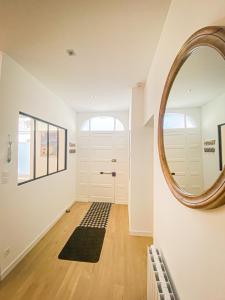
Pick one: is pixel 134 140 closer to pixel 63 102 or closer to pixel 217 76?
pixel 63 102

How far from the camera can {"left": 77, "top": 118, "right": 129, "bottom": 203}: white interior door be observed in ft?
15.1

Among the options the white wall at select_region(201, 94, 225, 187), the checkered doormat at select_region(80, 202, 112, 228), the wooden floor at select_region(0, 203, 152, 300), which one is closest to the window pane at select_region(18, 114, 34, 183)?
the wooden floor at select_region(0, 203, 152, 300)

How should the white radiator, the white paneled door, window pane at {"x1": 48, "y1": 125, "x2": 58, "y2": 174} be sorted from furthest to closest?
the white paneled door
window pane at {"x1": 48, "y1": 125, "x2": 58, "y2": 174}
the white radiator

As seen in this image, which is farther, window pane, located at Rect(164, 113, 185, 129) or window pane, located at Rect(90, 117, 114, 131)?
window pane, located at Rect(90, 117, 114, 131)

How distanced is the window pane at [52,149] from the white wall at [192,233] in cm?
254

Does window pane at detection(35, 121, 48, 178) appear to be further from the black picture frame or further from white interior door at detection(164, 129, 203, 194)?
the black picture frame

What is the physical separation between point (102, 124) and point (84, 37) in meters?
3.18

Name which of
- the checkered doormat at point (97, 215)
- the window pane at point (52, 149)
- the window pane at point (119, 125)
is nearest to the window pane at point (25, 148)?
the window pane at point (52, 149)

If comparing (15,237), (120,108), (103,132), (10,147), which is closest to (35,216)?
(15,237)

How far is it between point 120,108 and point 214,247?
405 centimetres

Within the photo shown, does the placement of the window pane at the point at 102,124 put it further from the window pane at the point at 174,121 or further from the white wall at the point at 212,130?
the white wall at the point at 212,130

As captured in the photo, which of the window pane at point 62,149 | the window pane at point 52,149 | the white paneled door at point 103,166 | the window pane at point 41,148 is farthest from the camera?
the white paneled door at point 103,166

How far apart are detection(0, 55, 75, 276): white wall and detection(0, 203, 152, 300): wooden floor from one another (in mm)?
234

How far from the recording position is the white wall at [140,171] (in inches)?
114
